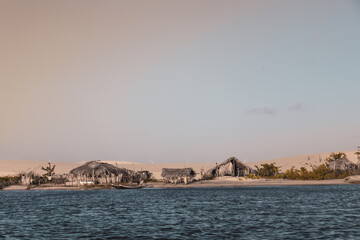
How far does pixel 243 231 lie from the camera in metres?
26.8

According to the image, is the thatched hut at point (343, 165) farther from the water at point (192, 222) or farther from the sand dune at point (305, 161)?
the water at point (192, 222)

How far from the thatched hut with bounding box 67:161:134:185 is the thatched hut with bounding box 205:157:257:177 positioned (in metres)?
20.5

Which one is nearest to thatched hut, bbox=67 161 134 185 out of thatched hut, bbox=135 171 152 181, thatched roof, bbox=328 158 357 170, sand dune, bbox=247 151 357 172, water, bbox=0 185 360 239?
thatched hut, bbox=135 171 152 181

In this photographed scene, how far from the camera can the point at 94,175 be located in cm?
8881

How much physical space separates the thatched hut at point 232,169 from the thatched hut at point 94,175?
2054 cm

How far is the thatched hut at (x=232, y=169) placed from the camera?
309 ft

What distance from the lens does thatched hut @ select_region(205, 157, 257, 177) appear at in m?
94.3

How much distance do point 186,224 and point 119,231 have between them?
17.3ft

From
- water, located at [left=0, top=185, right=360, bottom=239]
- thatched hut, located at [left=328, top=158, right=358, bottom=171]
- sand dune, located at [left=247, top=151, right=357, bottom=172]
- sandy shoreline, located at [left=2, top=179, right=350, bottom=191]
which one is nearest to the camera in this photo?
water, located at [left=0, top=185, right=360, bottom=239]

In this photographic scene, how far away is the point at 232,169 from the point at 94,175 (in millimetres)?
30906

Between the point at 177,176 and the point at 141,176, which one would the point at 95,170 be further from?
the point at 177,176

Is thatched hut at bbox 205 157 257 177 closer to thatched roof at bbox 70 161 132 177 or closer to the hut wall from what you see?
the hut wall

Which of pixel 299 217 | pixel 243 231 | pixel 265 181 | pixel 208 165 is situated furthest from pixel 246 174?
pixel 208 165

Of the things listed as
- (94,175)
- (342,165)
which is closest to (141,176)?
(94,175)
